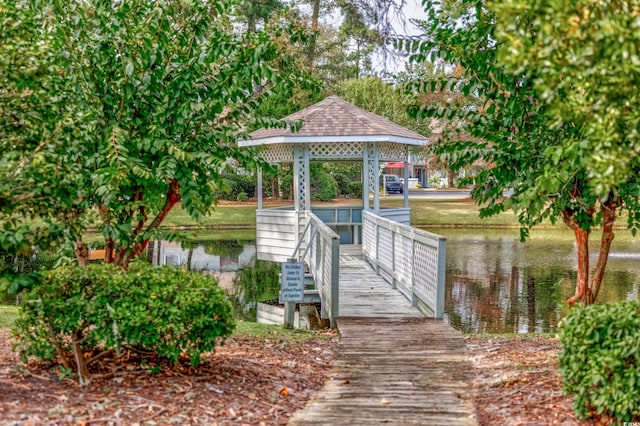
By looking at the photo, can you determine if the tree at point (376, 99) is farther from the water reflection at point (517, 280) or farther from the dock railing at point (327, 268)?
the dock railing at point (327, 268)

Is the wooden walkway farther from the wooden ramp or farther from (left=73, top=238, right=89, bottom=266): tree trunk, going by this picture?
(left=73, top=238, right=89, bottom=266): tree trunk

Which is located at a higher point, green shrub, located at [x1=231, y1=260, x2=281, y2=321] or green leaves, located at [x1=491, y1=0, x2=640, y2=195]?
green leaves, located at [x1=491, y1=0, x2=640, y2=195]

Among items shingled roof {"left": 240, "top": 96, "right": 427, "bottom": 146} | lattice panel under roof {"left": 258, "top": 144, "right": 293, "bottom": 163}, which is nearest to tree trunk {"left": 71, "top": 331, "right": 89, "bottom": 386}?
shingled roof {"left": 240, "top": 96, "right": 427, "bottom": 146}

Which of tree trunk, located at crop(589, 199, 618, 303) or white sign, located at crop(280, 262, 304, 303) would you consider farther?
white sign, located at crop(280, 262, 304, 303)

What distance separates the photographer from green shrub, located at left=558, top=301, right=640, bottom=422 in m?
3.57

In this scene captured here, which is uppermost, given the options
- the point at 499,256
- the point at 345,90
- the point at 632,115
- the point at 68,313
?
the point at 345,90

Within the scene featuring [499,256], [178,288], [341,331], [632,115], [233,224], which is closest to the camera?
[632,115]

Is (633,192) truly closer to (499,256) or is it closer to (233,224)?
(499,256)

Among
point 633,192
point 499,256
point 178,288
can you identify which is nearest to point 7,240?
point 178,288

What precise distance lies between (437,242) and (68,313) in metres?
4.60

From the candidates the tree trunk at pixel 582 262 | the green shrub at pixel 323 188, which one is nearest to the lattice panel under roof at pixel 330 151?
the tree trunk at pixel 582 262

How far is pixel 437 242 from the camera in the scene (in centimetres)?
768

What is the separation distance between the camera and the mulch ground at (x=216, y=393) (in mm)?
3918

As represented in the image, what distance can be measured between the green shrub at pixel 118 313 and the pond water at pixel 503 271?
1.68 metres
